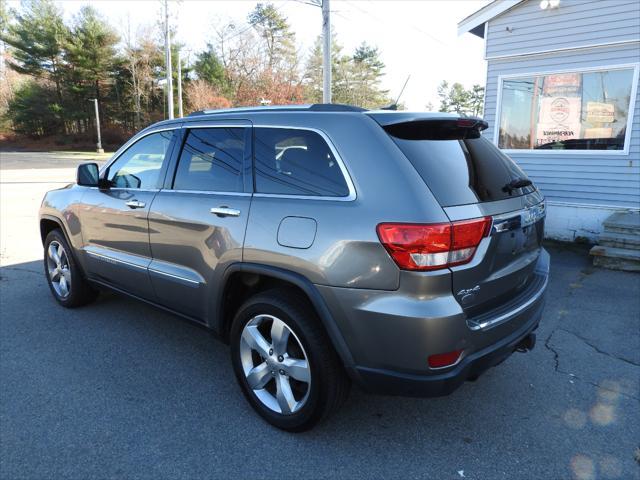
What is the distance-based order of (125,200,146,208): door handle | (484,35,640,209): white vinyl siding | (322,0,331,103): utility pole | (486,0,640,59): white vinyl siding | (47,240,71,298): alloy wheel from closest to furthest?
(125,200,146,208): door handle → (47,240,71,298): alloy wheel → (486,0,640,59): white vinyl siding → (484,35,640,209): white vinyl siding → (322,0,331,103): utility pole

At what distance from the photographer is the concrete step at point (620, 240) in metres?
6.17

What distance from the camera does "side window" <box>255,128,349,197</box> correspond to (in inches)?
98.2

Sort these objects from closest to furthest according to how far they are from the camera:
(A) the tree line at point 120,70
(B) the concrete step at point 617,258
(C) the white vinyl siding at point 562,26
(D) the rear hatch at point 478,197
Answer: (D) the rear hatch at point 478,197, (B) the concrete step at point 617,258, (C) the white vinyl siding at point 562,26, (A) the tree line at point 120,70

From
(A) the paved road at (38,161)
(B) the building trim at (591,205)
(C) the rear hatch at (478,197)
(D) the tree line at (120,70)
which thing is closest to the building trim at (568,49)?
(B) the building trim at (591,205)

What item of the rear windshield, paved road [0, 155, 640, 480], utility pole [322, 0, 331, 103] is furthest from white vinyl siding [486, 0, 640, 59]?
the rear windshield

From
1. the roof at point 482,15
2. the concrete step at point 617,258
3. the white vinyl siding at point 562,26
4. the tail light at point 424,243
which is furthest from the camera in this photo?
the roof at point 482,15

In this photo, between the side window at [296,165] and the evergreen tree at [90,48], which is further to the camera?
the evergreen tree at [90,48]

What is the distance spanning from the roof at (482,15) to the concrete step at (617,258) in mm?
4529

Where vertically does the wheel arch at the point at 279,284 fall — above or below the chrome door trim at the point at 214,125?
below

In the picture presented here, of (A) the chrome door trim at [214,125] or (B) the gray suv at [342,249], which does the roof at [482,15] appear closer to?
(B) the gray suv at [342,249]

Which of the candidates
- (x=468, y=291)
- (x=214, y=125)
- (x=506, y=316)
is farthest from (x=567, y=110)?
(x=468, y=291)

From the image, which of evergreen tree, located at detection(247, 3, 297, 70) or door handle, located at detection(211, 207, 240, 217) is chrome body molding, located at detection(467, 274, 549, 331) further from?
evergreen tree, located at detection(247, 3, 297, 70)

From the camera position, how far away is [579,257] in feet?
22.7

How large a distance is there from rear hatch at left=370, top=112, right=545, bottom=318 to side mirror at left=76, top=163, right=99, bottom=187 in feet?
9.04
